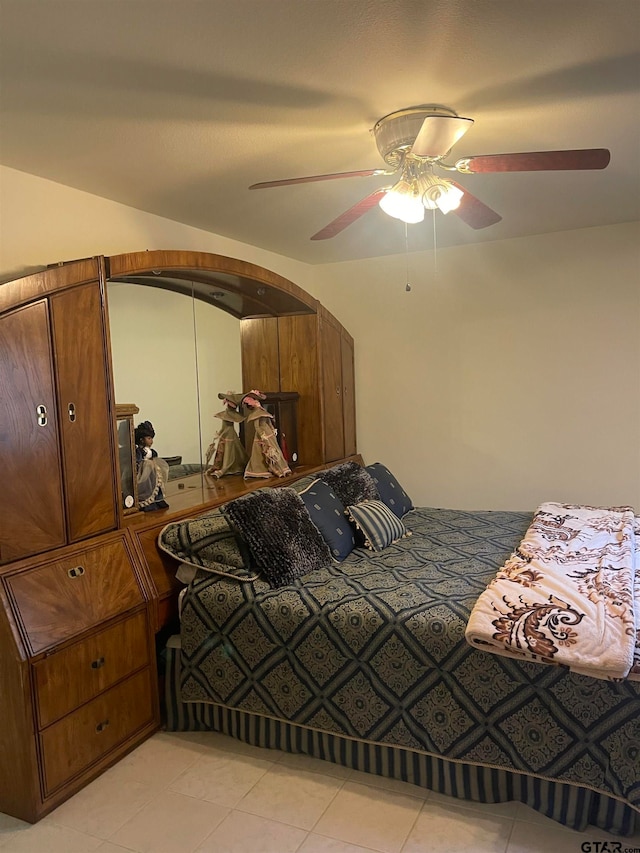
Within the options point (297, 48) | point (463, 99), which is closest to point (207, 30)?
point (297, 48)

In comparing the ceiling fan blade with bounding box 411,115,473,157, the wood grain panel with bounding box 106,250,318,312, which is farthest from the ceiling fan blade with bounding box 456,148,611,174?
the wood grain panel with bounding box 106,250,318,312

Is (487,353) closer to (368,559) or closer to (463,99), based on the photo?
(368,559)

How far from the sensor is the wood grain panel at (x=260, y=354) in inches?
158

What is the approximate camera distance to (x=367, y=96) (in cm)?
192

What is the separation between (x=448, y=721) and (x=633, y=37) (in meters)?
2.21

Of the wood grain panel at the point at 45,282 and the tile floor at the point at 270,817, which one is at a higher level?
the wood grain panel at the point at 45,282

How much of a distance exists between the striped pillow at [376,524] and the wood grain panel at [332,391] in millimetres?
1030

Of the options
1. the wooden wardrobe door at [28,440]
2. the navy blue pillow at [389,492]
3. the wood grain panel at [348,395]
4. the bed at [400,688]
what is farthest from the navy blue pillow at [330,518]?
the wood grain panel at [348,395]

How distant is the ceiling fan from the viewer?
1799mm

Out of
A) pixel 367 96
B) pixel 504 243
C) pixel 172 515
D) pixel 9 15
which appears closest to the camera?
pixel 9 15

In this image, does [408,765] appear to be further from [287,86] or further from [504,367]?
[504,367]

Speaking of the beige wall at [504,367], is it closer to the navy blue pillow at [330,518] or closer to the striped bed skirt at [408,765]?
the navy blue pillow at [330,518]

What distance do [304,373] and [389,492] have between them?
1074 mm

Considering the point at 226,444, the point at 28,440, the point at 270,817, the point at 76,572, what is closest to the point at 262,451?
the point at 226,444
